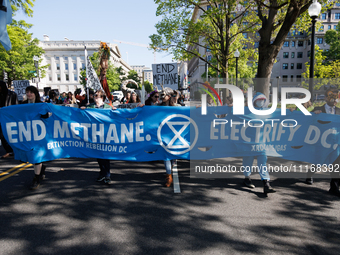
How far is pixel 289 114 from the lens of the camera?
5723mm

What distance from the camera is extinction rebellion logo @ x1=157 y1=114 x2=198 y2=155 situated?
575 centimetres

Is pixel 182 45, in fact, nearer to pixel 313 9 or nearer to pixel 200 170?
pixel 313 9

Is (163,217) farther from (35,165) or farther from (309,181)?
(309,181)

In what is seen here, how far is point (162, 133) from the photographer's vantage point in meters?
5.76

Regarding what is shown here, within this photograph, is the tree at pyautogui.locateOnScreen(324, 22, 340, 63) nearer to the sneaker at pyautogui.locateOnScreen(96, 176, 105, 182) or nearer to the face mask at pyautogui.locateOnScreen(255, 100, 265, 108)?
the face mask at pyautogui.locateOnScreen(255, 100, 265, 108)

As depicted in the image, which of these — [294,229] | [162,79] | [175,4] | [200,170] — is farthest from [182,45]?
[294,229]

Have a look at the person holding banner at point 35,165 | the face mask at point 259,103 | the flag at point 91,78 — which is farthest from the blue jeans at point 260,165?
the flag at point 91,78

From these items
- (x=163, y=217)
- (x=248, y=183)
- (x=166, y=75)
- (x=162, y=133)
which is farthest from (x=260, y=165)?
(x=166, y=75)

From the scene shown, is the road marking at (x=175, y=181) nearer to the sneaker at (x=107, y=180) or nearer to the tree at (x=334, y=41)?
the sneaker at (x=107, y=180)

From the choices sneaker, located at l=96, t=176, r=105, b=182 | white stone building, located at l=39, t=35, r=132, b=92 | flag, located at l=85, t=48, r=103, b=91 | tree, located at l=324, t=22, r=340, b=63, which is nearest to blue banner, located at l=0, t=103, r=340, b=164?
sneaker, located at l=96, t=176, r=105, b=182

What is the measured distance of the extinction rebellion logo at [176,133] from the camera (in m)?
5.75

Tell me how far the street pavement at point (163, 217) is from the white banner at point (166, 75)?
5159 millimetres

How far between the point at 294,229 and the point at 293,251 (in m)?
0.60

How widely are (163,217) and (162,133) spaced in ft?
7.22
